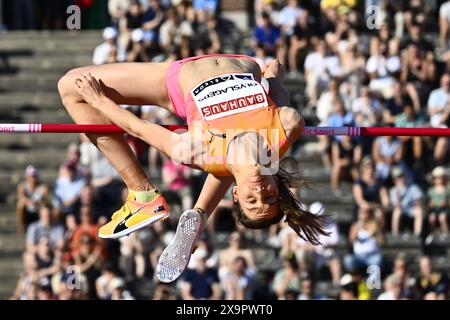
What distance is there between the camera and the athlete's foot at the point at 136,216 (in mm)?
10547

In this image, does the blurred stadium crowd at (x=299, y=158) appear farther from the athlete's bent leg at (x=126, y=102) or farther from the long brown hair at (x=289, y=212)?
the long brown hair at (x=289, y=212)

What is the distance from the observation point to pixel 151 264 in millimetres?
15625

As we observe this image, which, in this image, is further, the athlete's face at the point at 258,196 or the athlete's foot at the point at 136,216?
the athlete's foot at the point at 136,216

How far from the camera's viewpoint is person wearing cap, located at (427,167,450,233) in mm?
16000

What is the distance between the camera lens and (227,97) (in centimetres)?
978

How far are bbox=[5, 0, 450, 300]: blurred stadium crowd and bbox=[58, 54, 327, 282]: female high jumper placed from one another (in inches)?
166

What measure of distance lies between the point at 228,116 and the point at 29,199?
7157mm

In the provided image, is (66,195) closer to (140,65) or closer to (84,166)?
(84,166)

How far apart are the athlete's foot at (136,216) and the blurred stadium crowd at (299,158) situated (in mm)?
4059
